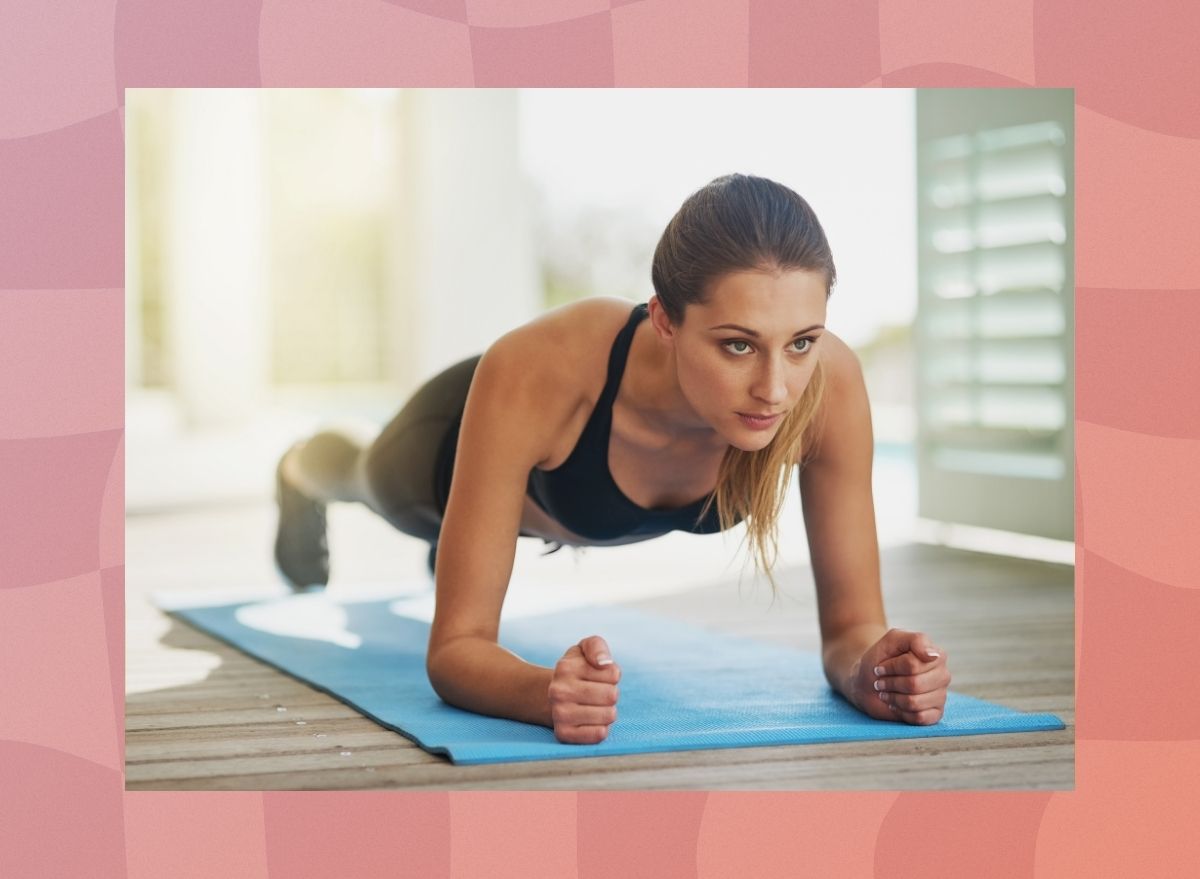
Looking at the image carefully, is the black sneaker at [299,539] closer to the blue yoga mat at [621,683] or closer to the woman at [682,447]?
the blue yoga mat at [621,683]

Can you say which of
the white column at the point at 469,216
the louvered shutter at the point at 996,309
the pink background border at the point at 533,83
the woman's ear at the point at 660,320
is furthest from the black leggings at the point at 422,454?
the white column at the point at 469,216

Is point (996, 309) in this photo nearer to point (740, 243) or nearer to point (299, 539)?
point (299, 539)

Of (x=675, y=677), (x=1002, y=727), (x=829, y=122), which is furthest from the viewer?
(x=829, y=122)

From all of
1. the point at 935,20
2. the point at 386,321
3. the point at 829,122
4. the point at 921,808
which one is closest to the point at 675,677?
the point at 921,808

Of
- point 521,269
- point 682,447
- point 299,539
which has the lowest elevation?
point 299,539

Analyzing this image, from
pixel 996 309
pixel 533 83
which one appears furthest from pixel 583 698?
pixel 996 309

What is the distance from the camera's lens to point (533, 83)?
163cm

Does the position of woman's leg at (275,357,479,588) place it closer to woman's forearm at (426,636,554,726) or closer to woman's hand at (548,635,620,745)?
woman's forearm at (426,636,554,726)

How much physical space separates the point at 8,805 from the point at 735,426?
0.98 metres

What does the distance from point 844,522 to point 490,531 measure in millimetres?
520

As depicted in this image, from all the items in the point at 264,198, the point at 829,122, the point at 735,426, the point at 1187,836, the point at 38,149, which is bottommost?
the point at 1187,836

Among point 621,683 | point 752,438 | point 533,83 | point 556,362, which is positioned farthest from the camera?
A: point 621,683

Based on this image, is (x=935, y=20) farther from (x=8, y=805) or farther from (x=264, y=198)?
(x=264, y=198)

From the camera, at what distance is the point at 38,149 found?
5.41ft
